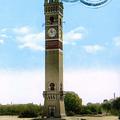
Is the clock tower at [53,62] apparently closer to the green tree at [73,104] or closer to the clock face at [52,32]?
the clock face at [52,32]

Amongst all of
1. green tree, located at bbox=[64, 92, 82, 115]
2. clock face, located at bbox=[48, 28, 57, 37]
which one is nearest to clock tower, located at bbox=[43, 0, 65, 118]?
clock face, located at bbox=[48, 28, 57, 37]

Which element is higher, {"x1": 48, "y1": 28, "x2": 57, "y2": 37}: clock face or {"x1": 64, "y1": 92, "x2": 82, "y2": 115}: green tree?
{"x1": 48, "y1": 28, "x2": 57, "y2": 37}: clock face

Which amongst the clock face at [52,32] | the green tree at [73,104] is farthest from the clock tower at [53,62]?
the green tree at [73,104]

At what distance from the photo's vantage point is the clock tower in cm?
5972

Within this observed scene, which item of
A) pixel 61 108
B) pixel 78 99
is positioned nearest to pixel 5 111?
pixel 78 99

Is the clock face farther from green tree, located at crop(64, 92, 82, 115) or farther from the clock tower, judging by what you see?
green tree, located at crop(64, 92, 82, 115)

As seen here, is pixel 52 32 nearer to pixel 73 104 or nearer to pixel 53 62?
pixel 53 62

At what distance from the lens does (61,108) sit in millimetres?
60281

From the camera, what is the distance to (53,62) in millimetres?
60969

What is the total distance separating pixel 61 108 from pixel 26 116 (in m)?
9.07

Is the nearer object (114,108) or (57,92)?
(57,92)

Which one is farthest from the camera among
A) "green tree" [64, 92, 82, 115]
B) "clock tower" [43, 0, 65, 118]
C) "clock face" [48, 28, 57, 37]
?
"green tree" [64, 92, 82, 115]

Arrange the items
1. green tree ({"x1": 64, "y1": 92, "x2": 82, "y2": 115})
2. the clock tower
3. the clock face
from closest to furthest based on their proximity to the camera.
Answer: the clock tower, the clock face, green tree ({"x1": 64, "y1": 92, "x2": 82, "y2": 115})

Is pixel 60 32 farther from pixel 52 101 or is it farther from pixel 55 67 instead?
pixel 52 101
